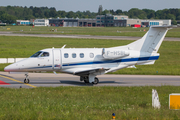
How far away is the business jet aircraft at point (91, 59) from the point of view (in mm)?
24844

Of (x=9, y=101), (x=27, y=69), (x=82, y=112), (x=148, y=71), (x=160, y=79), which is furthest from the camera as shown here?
(x=148, y=71)

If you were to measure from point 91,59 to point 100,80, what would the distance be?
10.7 ft

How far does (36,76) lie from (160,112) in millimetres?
18117

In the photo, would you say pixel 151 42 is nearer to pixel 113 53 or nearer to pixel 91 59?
pixel 113 53

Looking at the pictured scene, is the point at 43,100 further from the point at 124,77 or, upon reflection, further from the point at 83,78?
the point at 124,77

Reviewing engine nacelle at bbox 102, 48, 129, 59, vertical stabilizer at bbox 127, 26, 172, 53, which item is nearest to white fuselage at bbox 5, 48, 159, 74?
engine nacelle at bbox 102, 48, 129, 59

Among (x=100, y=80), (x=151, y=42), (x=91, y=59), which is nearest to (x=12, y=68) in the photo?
(x=91, y=59)

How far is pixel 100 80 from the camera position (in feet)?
91.5

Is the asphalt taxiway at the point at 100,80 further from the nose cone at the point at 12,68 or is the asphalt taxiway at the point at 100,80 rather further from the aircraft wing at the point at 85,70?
the nose cone at the point at 12,68

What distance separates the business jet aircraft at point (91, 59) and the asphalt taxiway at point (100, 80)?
112cm

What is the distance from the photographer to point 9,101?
1622 centimetres

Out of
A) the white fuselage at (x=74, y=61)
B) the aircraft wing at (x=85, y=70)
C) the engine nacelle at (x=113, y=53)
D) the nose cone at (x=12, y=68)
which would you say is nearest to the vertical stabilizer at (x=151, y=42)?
the white fuselage at (x=74, y=61)

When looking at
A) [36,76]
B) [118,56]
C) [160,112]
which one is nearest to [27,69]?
[36,76]

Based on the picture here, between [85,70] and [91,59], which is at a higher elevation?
[91,59]
